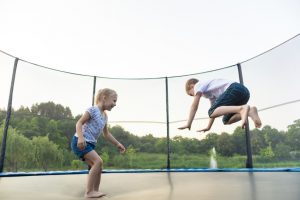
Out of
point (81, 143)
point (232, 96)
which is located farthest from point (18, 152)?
point (232, 96)

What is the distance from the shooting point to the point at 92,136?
1685 millimetres

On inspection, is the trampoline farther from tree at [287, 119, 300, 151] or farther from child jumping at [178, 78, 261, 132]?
tree at [287, 119, 300, 151]

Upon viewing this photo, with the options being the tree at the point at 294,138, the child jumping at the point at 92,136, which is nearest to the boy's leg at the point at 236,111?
the child jumping at the point at 92,136

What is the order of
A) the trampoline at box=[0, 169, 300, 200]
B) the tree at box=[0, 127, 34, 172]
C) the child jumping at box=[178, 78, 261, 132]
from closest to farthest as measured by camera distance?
the trampoline at box=[0, 169, 300, 200] → the child jumping at box=[178, 78, 261, 132] → the tree at box=[0, 127, 34, 172]

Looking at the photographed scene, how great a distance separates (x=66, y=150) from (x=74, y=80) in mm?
1708

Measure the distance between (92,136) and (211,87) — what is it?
900mm

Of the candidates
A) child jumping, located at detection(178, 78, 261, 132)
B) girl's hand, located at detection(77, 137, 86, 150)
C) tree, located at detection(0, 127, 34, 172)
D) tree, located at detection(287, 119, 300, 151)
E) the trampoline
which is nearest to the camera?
the trampoline

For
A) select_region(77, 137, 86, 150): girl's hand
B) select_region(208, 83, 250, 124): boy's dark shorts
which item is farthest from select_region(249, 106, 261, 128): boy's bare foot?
select_region(77, 137, 86, 150): girl's hand

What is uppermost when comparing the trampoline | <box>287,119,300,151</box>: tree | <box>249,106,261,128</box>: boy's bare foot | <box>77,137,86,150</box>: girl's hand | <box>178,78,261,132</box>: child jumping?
<box>287,119,300,151</box>: tree

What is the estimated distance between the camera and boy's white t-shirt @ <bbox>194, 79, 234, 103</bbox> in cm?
183

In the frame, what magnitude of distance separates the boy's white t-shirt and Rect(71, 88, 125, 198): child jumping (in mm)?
608

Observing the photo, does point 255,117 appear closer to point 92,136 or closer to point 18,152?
point 92,136

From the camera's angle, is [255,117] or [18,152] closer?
[255,117]

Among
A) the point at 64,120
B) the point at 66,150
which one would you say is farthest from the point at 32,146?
the point at 64,120
